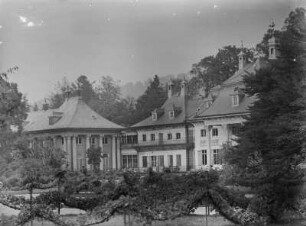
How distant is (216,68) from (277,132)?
4.05ft

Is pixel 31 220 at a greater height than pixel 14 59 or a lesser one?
lesser

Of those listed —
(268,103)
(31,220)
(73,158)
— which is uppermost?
(268,103)

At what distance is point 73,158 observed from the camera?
11.0 metres

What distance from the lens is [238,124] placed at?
11188 millimetres

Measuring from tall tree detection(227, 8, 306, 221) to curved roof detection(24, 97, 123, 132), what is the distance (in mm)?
1849

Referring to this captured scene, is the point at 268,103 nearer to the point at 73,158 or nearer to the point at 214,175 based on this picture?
the point at 214,175

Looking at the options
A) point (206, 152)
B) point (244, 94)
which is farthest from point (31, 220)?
point (244, 94)

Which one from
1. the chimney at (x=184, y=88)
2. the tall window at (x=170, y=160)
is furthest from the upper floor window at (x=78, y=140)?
the chimney at (x=184, y=88)

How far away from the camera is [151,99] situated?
37.0 ft

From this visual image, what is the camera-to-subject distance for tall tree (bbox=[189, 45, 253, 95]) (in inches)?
436

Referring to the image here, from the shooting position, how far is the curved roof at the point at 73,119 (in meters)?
11.0

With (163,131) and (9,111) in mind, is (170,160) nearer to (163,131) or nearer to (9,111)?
(163,131)

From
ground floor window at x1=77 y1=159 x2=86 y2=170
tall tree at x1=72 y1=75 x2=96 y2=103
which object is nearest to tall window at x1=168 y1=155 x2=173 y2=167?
ground floor window at x1=77 y1=159 x2=86 y2=170

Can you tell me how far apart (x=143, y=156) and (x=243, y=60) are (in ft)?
6.31
